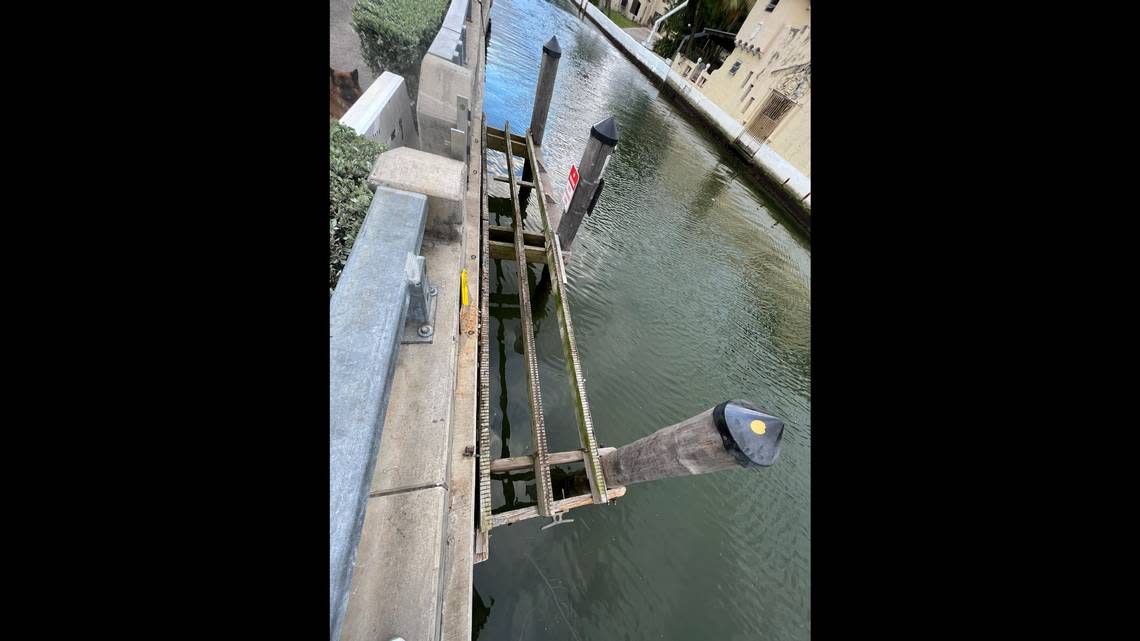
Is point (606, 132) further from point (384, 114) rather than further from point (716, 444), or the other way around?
point (716, 444)

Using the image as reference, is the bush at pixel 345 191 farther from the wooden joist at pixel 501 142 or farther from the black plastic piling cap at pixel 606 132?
the wooden joist at pixel 501 142

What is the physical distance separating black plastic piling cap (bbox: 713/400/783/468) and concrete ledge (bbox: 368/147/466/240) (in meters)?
2.75

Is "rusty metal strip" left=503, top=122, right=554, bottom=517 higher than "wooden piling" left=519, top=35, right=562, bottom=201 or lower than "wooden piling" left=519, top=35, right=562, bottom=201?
lower

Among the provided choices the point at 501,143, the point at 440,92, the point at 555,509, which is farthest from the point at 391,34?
the point at 555,509

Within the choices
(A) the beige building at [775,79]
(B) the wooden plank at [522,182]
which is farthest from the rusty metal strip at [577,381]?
(A) the beige building at [775,79]

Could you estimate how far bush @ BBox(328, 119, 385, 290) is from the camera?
2.99 m

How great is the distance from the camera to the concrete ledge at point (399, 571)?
1762 millimetres

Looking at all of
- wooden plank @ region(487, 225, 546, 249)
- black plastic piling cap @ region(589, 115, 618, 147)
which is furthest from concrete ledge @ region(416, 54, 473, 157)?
wooden plank @ region(487, 225, 546, 249)

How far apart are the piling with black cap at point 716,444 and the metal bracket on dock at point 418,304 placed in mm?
2064

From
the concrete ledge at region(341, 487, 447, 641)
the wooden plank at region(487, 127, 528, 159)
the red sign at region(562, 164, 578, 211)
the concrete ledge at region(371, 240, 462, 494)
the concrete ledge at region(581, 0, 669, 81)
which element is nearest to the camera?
the concrete ledge at region(341, 487, 447, 641)

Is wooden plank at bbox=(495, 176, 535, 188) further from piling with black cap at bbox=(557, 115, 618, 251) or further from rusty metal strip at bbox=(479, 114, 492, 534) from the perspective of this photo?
piling with black cap at bbox=(557, 115, 618, 251)

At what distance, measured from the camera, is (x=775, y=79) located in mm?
17516
